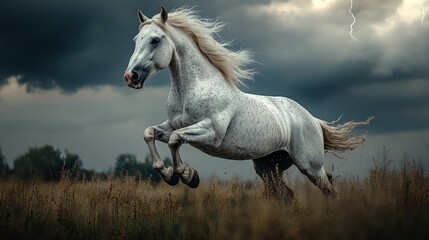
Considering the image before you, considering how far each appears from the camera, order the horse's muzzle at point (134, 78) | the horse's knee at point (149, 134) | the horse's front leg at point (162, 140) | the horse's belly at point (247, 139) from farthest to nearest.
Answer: the horse's belly at point (247, 139)
the horse's knee at point (149, 134)
the horse's front leg at point (162, 140)
the horse's muzzle at point (134, 78)

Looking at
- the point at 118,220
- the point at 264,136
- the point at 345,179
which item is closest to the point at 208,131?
the point at 264,136

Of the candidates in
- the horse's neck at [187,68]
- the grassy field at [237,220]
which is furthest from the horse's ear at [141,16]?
the grassy field at [237,220]

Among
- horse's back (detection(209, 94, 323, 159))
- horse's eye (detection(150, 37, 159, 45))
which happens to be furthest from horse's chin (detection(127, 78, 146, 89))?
horse's back (detection(209, 94, 323, 159))

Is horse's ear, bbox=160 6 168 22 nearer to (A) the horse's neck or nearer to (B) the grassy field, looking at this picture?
(A) the horse's neck

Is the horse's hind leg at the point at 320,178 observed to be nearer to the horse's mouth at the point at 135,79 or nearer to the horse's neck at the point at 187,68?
the horse's neck at the point at 187,68

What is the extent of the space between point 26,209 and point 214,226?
2.74m

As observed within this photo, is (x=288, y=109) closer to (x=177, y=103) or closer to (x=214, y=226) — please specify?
(x=177, y=103)

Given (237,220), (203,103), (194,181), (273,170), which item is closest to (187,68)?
(203,103)

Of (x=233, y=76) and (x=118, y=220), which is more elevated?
(x=233, y=76)

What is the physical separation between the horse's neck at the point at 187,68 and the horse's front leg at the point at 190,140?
1.99ft

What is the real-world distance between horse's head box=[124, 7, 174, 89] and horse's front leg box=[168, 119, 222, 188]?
84 centimetres

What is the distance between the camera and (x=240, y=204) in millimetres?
6816

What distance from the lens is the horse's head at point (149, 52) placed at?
7672 mm

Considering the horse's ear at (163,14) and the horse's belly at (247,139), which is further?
the horse's belly at (247,139)
